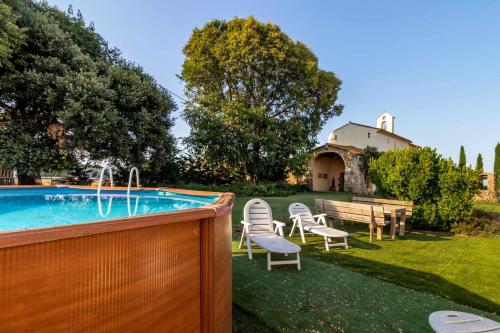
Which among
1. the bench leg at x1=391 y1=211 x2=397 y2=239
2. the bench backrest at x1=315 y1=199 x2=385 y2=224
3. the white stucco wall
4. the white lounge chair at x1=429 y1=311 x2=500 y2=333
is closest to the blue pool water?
the white lounge chair at x1=429 y1=311 x2=500 y2=333

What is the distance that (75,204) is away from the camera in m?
6.14

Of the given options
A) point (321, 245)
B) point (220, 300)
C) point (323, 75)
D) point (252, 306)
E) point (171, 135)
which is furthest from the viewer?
point (323, 75)

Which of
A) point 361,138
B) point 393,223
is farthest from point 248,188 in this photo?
point 361,138

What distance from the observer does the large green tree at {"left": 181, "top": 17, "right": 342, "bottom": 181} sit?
677 inches

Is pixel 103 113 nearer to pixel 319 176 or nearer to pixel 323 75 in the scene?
pixel 323 75

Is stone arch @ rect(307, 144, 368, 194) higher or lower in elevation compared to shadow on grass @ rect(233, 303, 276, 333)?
higher

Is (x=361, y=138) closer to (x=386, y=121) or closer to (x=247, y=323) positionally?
(x=386, y=121)

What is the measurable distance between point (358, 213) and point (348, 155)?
15.3 meters

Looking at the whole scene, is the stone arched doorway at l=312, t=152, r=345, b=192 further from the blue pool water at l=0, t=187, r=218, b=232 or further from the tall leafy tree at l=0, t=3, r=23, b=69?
the tall leafy tree at l=0, t=3, r=23, b=69

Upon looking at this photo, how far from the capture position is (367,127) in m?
26.7

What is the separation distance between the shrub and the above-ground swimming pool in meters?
8.62

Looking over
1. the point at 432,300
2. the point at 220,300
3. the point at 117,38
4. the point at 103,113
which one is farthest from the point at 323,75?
the point at 220,300

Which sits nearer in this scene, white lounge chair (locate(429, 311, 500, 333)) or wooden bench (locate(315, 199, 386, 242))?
white lounge chair (locate(429, 311, 500, 333))

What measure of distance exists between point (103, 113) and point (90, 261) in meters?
10.5
